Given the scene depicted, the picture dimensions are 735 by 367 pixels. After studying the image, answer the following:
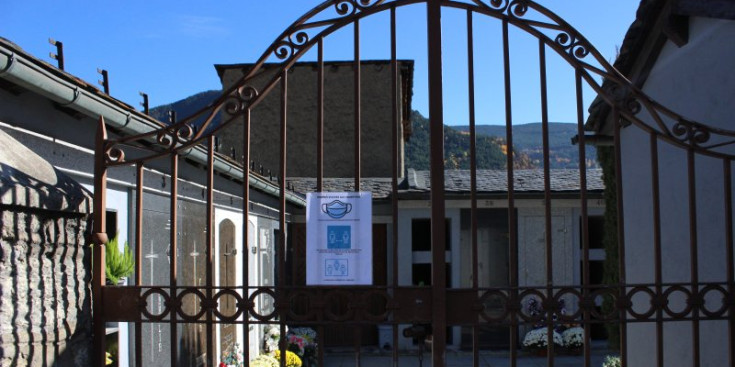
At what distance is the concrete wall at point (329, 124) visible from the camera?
21047 millimetres

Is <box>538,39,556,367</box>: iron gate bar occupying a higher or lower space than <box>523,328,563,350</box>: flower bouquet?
higher

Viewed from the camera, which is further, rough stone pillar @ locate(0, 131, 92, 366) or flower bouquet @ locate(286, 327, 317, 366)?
flower bouquet @ locate(286, 327, 317, 366)

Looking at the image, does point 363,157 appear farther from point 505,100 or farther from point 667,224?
point 505,100

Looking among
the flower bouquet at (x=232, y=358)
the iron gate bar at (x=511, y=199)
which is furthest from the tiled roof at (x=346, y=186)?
the iron gate bar at (x=511, y=199)

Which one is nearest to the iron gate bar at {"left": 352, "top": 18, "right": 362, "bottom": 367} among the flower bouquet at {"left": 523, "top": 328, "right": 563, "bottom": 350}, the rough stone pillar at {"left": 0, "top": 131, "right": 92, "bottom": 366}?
the rough stone pillar at {"left": 0, "top": 131, "right": 92, "bottom": 366}

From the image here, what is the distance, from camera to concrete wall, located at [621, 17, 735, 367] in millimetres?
4723

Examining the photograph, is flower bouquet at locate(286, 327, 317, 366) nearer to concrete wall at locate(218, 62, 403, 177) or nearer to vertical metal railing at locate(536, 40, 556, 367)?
concrete wall at locate(218, 62, 403, 177)

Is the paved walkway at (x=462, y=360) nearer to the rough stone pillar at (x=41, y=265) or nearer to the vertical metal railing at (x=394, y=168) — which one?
the vertical metal railing at (x=394, y=168)

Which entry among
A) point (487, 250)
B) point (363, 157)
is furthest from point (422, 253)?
point (363, 157)

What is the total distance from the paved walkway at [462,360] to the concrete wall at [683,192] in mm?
7417

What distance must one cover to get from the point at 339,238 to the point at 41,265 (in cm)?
138

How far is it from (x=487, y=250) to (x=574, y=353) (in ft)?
9.25

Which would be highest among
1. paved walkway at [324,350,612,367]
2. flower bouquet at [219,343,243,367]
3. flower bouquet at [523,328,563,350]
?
flower bouquet at [219,343,243,367]

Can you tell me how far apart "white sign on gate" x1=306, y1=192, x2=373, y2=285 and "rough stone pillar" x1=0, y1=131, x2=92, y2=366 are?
1097 mm
